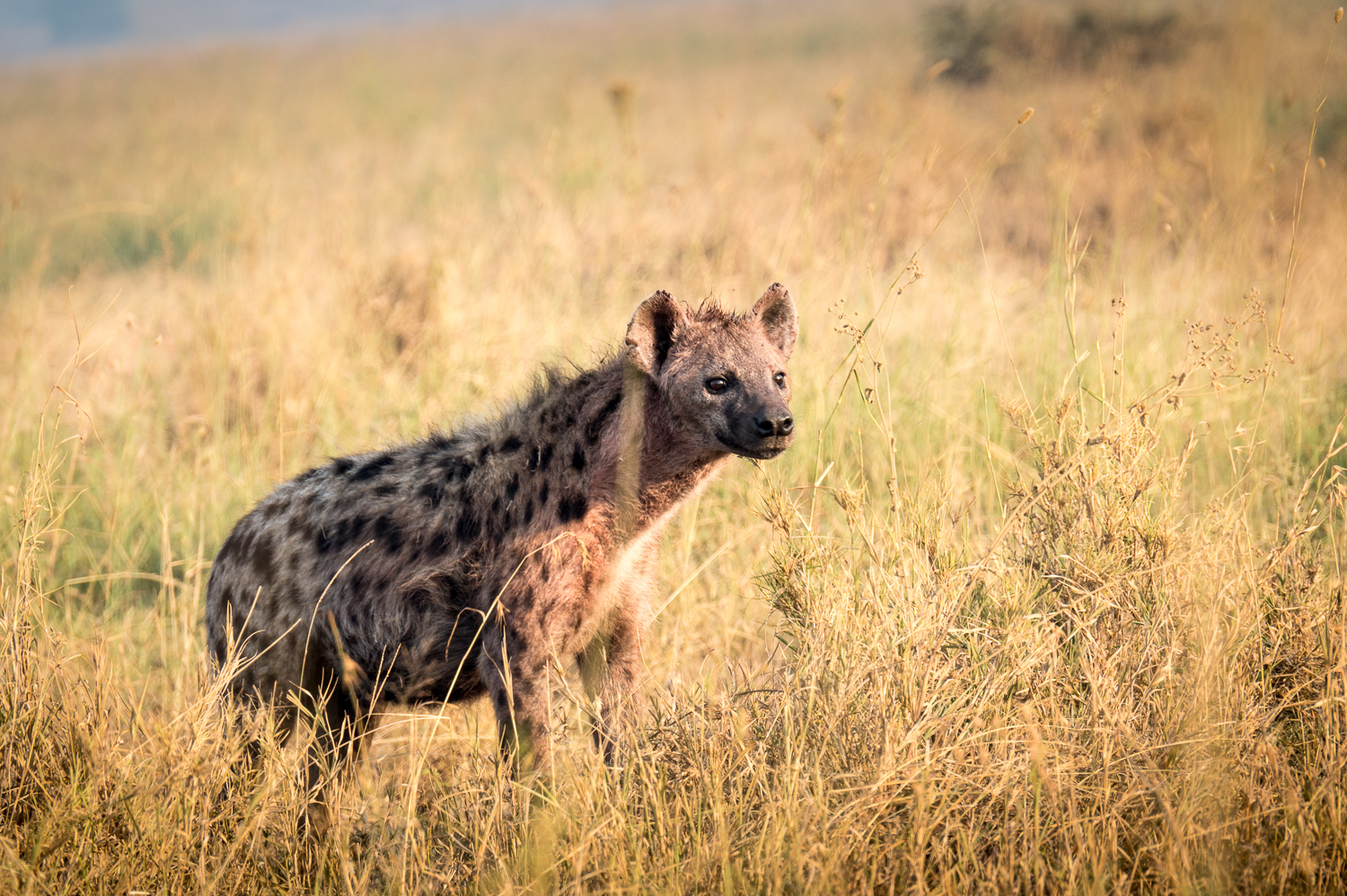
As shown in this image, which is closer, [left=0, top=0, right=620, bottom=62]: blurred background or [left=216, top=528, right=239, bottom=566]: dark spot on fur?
[left=216, top=528, right=239, bottom=566]: dark spot on fur

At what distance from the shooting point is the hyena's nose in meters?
3.28

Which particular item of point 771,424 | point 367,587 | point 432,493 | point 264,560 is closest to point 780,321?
point 771,424

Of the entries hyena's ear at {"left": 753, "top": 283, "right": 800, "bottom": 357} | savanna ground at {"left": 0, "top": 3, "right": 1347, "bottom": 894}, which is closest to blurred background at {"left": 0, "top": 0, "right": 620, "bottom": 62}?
savanna ground at {"left": 0, "top": 3, "right": 1347, "bottom": 894}

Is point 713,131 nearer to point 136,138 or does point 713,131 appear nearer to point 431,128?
point 431,128

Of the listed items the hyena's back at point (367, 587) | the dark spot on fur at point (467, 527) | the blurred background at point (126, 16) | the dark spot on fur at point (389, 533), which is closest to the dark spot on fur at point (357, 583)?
the hyena's back at point (367, 587)

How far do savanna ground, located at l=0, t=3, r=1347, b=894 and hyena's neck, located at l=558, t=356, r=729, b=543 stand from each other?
308 millimetres

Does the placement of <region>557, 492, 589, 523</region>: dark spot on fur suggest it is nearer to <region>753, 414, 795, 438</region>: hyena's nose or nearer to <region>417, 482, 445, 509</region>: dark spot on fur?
<region>417, 482, 445, 509</region>: dark spot on fur

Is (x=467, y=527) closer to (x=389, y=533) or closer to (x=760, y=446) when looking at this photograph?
(x=389, y=533)

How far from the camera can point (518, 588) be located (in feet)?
11.1

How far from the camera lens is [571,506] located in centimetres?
351

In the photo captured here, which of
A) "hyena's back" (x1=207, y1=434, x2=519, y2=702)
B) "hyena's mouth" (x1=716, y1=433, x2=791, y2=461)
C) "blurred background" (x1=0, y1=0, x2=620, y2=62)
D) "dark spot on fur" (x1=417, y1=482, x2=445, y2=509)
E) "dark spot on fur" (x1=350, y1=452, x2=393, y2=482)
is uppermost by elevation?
"blurred background" (x1=0, y1=0, x2=620, y2=62)

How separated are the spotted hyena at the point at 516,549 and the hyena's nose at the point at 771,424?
21mm

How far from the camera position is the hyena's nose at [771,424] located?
3.28 metres

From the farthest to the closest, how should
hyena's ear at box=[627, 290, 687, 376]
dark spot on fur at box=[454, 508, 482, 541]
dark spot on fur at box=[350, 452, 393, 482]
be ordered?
1. dark spot on fur at box=[350, 452, 393, 482]
2. dark spot on fur at box=[454, 508, 482, 541]
3. hyena's ear at box=[627, 290, 687, 376]
